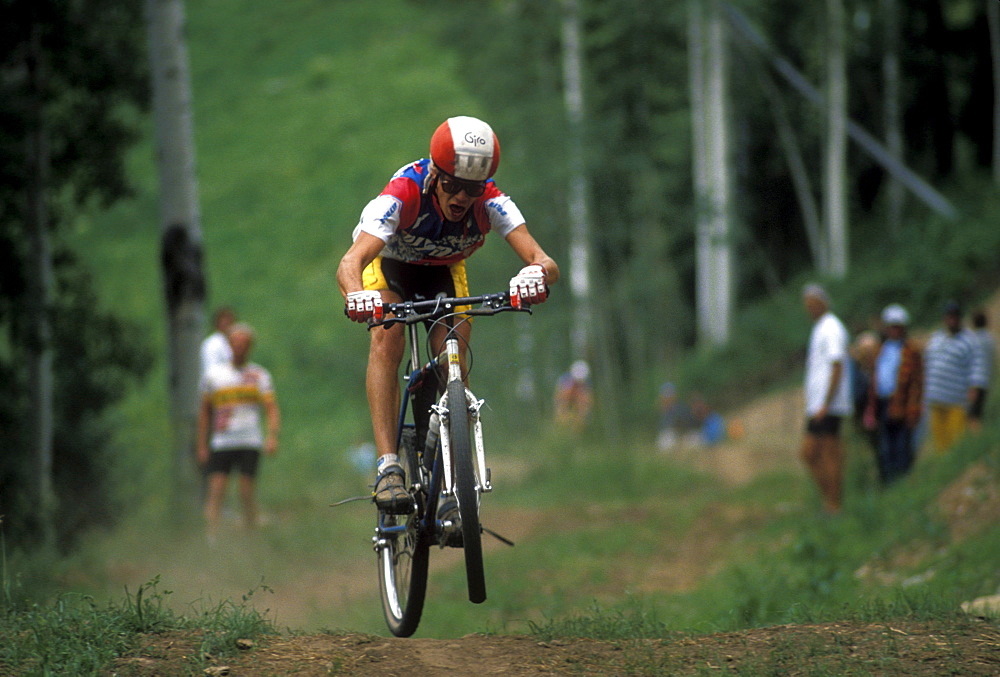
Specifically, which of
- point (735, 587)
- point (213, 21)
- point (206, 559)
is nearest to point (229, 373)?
point (206, 559)

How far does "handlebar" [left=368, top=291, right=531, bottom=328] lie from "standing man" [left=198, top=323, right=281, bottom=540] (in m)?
5.90

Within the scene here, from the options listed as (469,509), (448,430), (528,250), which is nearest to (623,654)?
(469,509)

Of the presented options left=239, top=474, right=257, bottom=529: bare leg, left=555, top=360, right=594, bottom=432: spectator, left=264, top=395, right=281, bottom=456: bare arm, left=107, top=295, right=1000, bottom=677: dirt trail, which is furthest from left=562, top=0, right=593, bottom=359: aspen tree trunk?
left=107, top=295, right=1000, bottom=677: dirt trail

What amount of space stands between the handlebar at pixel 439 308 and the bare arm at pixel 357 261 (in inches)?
8.9

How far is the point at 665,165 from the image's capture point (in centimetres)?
3206

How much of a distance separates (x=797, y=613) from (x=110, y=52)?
12.9 meters

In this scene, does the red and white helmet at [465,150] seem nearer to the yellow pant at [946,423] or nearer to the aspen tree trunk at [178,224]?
the aspen tree trunk at [178,224]

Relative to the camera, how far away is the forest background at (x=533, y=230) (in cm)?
1528

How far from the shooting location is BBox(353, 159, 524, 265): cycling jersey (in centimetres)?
621

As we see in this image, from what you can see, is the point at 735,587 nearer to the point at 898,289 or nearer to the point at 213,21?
the point at 898,289

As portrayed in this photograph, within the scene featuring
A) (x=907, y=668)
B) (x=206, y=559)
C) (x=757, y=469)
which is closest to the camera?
(x=907, y=668)

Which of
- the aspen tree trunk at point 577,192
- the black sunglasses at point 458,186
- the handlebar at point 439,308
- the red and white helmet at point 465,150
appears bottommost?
the handlebar at point 439,308

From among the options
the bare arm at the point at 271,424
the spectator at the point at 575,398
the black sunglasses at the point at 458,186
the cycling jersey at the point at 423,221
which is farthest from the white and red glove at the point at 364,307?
the spectator at the point at 575,398

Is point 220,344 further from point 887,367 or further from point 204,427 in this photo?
point 887,367
